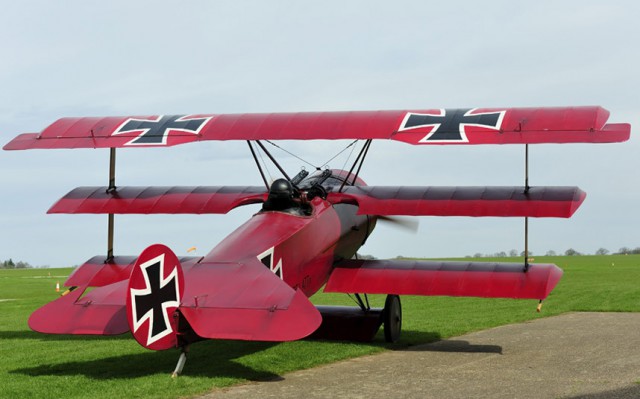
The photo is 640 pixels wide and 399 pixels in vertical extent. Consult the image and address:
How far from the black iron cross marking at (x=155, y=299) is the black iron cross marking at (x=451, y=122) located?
15.0ft

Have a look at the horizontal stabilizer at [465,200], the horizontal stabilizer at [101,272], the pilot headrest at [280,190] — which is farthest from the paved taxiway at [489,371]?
the horizontal stabilizer at [101,272]

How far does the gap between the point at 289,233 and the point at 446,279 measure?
2799 millimetres

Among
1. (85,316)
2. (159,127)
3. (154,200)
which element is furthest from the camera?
(154,200)

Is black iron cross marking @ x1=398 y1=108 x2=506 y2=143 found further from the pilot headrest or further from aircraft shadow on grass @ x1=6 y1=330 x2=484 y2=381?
aircraft shadow on grass @ x1=6 y1=330 x2=484 y2=381

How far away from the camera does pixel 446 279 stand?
12.6 meters

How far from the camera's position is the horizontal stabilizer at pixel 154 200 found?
14391mm

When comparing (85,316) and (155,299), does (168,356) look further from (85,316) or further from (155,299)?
(155,299)

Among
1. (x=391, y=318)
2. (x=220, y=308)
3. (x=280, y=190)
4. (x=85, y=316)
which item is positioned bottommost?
(x=391, y=318)

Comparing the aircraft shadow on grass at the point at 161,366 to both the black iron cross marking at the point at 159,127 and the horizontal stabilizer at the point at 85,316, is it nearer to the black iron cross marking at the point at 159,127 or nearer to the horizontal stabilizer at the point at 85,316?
the horizontal stabilizer at the point at 85,316

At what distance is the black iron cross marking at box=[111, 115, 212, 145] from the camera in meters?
13.3

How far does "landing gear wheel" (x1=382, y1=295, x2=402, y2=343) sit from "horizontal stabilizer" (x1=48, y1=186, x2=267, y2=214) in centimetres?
286

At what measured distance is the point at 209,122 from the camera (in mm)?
13430

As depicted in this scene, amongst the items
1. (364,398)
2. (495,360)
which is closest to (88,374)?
(364,398)

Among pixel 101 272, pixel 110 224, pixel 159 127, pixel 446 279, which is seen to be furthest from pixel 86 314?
pixel 446 279
